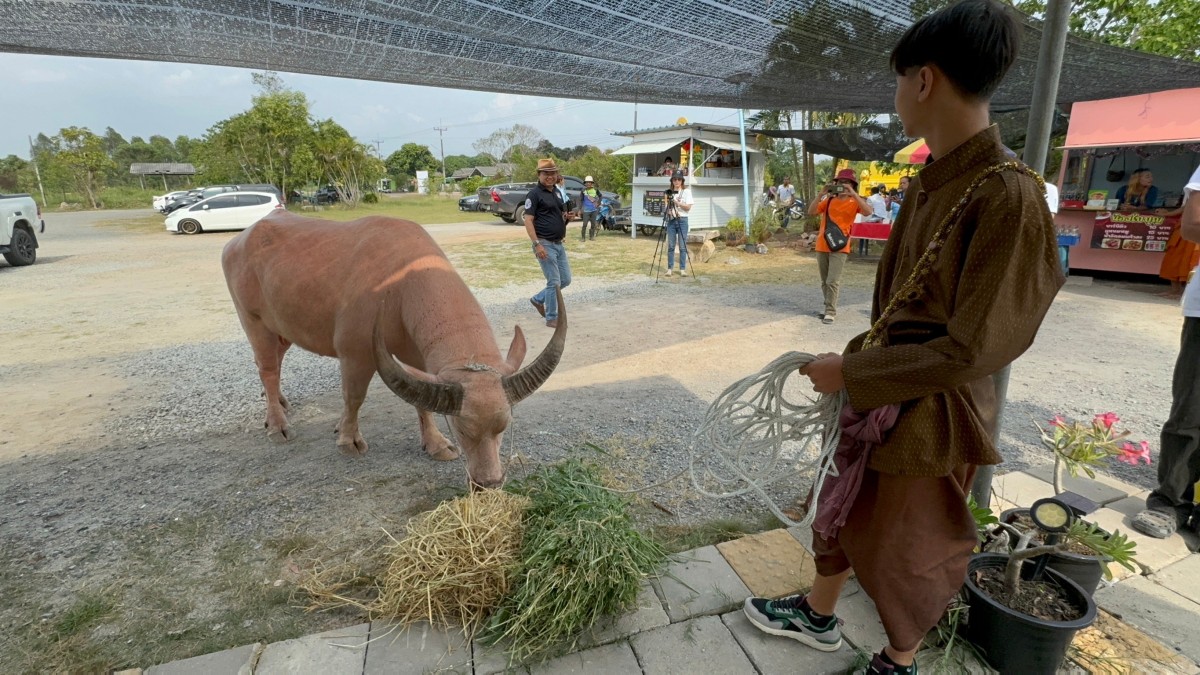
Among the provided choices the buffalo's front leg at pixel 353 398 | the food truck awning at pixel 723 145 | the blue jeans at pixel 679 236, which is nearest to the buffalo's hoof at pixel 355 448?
the buffalo's front leg at pixel 353 398

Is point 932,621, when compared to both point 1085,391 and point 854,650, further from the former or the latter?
point 1085,391

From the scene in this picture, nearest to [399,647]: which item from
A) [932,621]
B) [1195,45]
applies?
[932,621]

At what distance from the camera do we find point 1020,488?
330 centimetres

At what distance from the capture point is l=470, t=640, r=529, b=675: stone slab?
81.6 inches

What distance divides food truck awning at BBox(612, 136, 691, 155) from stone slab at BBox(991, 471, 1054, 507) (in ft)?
48.1

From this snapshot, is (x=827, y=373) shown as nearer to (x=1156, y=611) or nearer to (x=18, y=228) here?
(x=1156, y=611)

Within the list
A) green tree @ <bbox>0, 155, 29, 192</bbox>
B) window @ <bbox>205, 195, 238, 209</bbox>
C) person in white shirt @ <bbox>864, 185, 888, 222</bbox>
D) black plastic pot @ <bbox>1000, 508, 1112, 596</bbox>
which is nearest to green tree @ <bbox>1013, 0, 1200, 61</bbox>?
person in white shirt @ <bbox>864, 185, 888, 222</bbox>

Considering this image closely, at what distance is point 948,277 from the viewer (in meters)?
1.50

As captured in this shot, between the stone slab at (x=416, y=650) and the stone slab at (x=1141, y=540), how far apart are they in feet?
9.95

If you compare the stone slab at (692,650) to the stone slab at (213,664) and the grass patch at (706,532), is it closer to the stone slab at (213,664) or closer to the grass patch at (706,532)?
the grass patch at (706,532)

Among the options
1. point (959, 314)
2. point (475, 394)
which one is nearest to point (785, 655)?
point (959, 314)

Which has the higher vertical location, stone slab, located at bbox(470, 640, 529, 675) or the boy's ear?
the boy's ear

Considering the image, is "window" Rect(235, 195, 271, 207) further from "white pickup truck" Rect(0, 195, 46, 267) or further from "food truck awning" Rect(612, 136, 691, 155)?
"food truck awning" Rect(612, 136, 691, 155)

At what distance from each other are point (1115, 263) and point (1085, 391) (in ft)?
22.6
